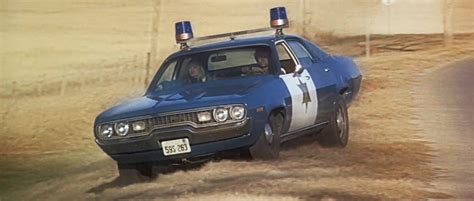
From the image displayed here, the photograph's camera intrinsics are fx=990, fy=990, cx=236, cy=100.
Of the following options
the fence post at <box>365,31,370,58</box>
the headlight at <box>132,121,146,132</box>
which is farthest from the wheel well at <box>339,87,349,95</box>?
the headlight at <box>132,121,146,132</box>

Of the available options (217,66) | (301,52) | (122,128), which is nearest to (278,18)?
(301,52)

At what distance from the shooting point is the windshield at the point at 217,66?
6145mm

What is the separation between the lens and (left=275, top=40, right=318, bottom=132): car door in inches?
239

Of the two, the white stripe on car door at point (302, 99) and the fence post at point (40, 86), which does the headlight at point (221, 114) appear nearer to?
the white stripe on car door at point (302, 99)

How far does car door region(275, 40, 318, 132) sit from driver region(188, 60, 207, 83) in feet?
1.63

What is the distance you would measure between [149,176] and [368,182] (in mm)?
1348

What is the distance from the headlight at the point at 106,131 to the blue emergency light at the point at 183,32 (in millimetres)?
727

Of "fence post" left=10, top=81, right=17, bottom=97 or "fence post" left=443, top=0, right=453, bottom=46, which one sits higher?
"fence post" left=443, top=0, right=453, bottom=46

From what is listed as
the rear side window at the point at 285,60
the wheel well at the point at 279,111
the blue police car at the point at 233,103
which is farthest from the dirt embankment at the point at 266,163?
the rear side window at the point at 285,60

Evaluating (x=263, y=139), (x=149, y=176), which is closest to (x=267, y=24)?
(x=263, y=139)

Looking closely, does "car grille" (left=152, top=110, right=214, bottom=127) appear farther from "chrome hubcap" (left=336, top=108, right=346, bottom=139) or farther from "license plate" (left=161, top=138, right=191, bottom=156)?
"chrome hubcap" (left=336, top=108, right=346, bottom=139)

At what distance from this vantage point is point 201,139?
589 cm

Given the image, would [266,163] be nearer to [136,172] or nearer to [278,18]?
[136,172]

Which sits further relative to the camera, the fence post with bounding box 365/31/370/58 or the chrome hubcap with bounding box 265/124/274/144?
the fence post with bounding box 365/31/370/58
